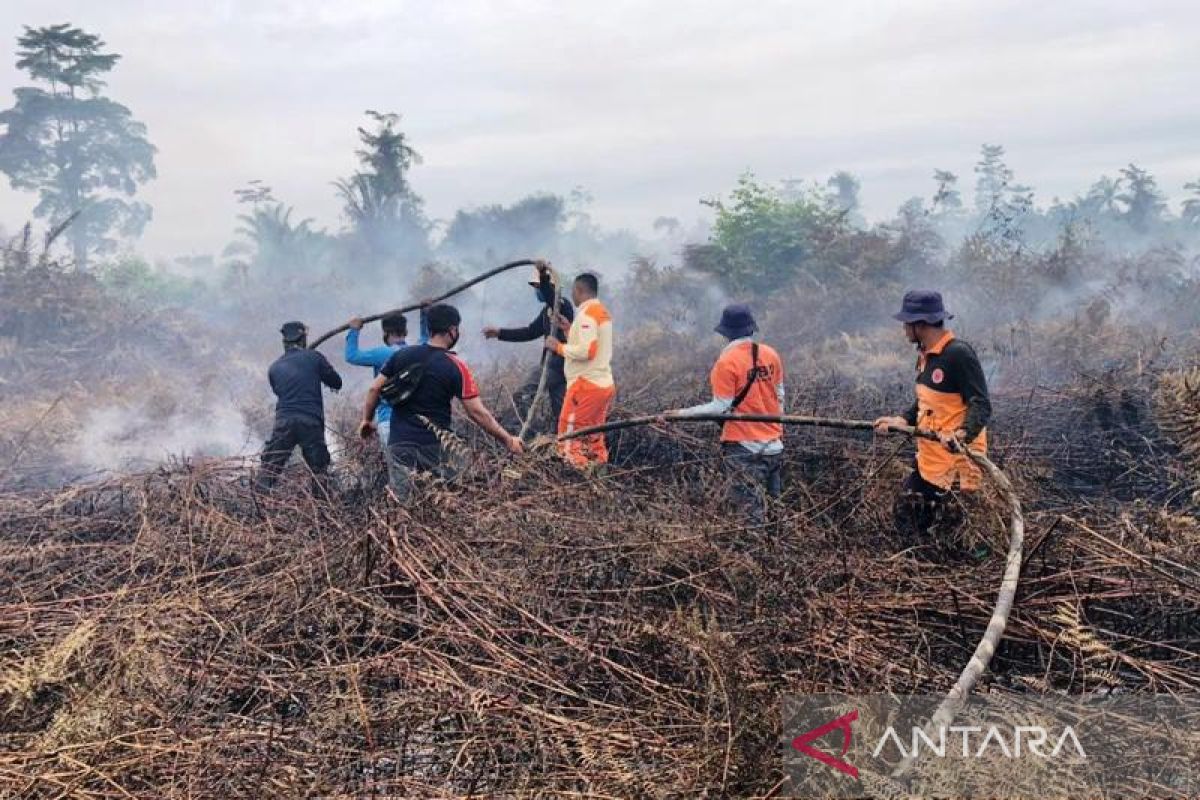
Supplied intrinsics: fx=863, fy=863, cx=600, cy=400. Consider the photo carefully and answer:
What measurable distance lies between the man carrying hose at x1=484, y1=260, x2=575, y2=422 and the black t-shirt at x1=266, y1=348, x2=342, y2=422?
49.7 inches

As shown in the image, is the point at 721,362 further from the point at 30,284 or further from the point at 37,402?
the point at 30,284

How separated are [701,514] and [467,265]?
26055mm

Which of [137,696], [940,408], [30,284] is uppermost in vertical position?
[30,284]

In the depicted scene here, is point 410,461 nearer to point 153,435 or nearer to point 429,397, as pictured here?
point 429,397

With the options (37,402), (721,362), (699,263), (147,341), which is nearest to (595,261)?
(699,263)

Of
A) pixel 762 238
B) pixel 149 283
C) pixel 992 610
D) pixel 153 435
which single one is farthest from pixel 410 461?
pixel 149 283

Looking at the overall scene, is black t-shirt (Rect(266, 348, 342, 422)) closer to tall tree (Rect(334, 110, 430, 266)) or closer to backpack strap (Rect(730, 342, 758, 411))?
backpack strap (Rect(730, 342, 758, 411))

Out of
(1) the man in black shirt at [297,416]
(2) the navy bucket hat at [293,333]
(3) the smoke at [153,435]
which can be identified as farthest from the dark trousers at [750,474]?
(3) the smoke at [153,435]

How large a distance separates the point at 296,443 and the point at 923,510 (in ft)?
14.0

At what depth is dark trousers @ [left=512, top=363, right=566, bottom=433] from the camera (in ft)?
23.2

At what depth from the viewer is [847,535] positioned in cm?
424

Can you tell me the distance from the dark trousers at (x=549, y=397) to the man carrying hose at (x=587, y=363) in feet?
2.49

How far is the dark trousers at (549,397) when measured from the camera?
23.2 ft

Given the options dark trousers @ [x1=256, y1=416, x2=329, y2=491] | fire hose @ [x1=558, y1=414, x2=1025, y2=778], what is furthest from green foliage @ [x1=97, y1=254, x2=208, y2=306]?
fire hose @ [x1=558, y1=414, x2=1025, y2=778]
